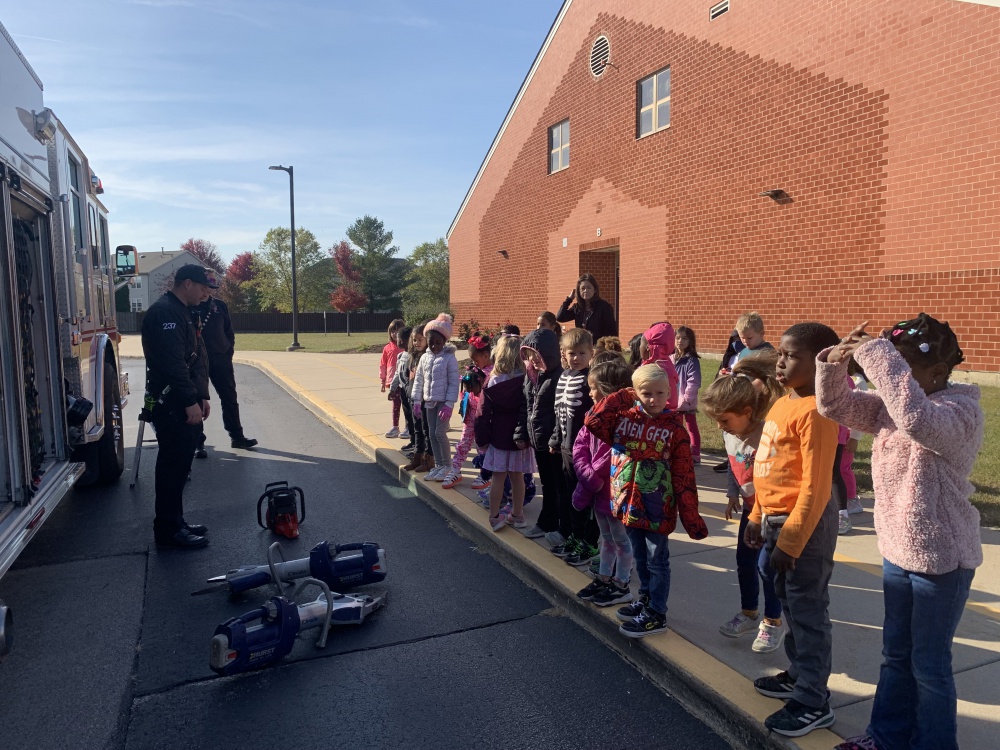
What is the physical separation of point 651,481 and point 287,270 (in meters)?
60.4

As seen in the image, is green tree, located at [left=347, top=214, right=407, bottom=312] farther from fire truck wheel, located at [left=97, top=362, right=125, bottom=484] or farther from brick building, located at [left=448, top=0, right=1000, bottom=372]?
fire truck wheel, located at [left=97, top=362, right=125, bottom=484]

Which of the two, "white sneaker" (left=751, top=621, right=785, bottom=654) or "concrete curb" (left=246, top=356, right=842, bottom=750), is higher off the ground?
"white sneaker" (left=751, top=621, right=785, bottom=654)

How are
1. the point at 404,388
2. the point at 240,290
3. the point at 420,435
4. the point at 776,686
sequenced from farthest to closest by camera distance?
the point at 240,290 < the point at 404,388 < the point at 420,435 < the point at 776,686

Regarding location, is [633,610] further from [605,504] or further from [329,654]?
[329,654]

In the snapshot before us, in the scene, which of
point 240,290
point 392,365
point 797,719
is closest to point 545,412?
Answer: point 797,719

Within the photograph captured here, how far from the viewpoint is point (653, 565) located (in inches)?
141

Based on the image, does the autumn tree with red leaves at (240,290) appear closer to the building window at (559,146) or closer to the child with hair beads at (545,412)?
the building window at (559,146)

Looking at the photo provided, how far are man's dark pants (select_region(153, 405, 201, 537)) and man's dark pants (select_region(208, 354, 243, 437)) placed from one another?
3.42 metres

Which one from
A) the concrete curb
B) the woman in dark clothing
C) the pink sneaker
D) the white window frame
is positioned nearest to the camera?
the concrete curb

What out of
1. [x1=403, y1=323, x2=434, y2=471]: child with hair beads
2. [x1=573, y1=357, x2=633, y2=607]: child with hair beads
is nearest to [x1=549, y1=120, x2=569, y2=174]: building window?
[x1=403, y1=323, x2=434, y2=471]: child with hair beads

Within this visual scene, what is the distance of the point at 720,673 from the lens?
10.5ft

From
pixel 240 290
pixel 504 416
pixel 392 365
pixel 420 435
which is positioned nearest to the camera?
pixel 504 416

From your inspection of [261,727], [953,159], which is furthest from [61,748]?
[953,159]

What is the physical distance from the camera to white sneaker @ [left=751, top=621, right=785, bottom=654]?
3.38 meters
